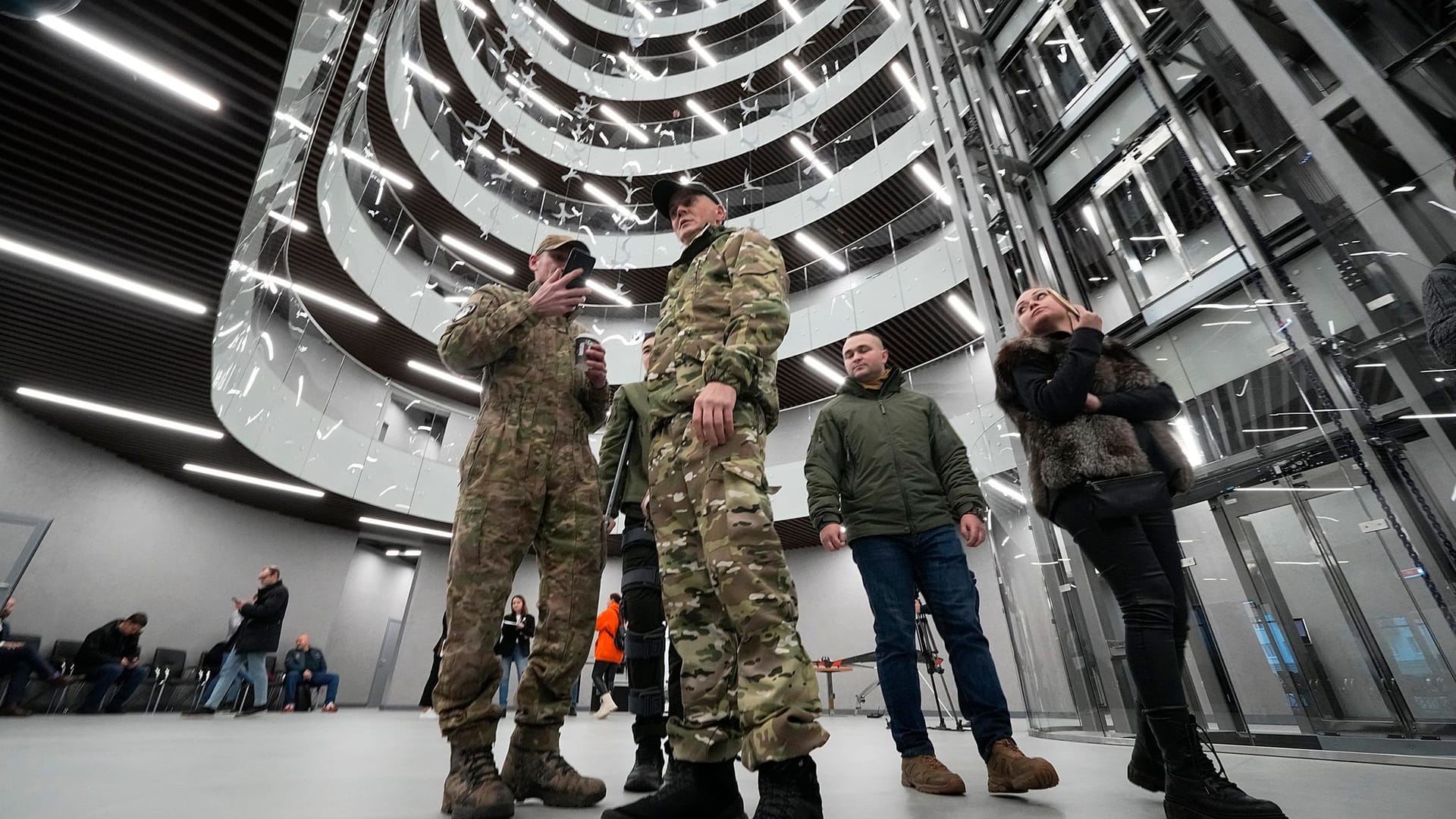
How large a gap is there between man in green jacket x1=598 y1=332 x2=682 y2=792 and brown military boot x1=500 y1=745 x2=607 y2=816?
0.40 m

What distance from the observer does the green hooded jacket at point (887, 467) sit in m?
2.44

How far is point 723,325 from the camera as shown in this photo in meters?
1.79

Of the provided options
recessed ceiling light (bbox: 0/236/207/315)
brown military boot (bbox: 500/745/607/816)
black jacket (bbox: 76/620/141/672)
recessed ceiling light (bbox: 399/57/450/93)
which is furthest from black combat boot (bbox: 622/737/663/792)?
recessed ceiling light (bbox: 399/57/450/93)

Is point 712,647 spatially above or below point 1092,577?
below

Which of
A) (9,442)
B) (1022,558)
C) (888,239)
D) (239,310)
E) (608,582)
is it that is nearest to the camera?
(1022,558)

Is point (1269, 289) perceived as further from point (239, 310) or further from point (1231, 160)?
point (239, 310)

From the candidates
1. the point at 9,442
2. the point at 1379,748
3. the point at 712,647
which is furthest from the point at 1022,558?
the point at 9,442

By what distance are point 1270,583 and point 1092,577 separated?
3.70 feet

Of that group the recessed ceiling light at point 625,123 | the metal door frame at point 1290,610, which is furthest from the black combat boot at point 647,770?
the recessed ceiling light at point 625,123

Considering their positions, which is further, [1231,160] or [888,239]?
[888,239]

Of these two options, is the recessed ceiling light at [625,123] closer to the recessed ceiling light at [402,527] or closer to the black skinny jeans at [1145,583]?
the recessed ceiling light at [402,527]

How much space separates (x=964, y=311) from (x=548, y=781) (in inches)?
470

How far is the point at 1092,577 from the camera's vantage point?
4934 millimetres

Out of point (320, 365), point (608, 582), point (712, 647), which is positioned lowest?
point (712, 647)
